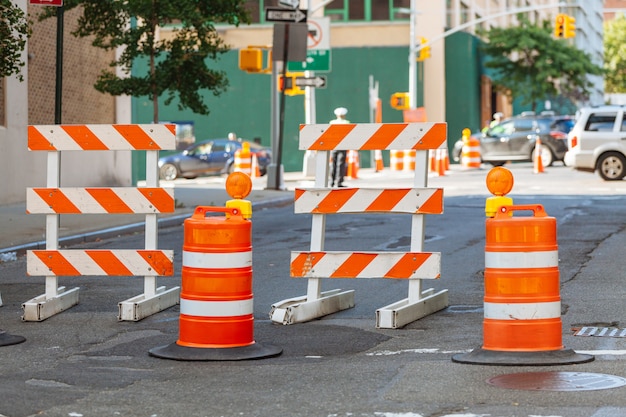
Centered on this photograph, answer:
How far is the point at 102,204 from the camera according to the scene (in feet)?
34.2

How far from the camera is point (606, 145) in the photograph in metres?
32.5

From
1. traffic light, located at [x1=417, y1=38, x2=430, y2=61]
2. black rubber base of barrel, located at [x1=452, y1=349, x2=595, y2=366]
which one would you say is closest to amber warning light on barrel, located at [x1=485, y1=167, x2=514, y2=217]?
black rubber base of barrel, located at [x1=452, y1=349, x2=595, y2=366]

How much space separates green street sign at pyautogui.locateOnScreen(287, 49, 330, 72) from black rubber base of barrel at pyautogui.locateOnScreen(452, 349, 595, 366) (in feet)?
86.0

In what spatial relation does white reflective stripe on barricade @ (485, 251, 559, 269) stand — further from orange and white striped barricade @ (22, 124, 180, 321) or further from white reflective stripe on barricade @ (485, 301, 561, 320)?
orange and white striped barricade @ (22, 124, 180, 321)

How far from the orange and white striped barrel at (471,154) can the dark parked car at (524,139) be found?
79 centimetres

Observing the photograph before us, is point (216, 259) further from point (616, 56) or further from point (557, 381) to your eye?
point (616, 56)

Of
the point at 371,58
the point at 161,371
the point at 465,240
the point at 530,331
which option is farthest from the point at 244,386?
the point at 371,58

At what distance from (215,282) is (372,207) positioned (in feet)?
6.25

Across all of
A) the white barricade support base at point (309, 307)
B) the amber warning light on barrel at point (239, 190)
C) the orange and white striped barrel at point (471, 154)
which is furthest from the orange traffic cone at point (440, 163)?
the amber warning light on barrel at point (239, 190)

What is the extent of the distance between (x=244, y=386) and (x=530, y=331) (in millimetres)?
1813

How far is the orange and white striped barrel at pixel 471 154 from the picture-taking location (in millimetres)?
45031

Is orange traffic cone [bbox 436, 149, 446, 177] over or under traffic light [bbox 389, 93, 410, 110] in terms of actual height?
under

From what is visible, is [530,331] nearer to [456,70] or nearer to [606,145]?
[606,145]

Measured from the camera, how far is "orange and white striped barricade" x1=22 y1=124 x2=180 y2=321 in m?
10.4
